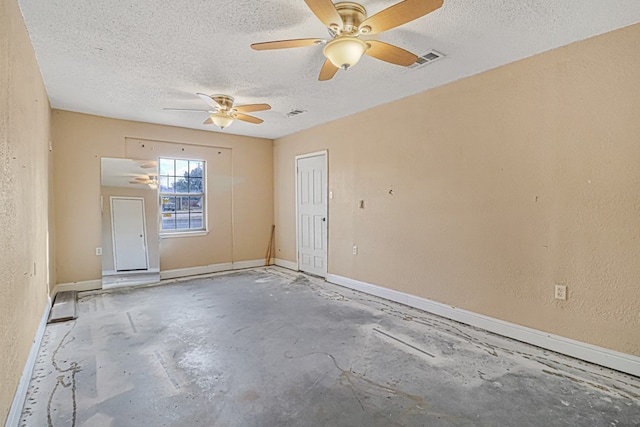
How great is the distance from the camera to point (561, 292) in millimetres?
2719

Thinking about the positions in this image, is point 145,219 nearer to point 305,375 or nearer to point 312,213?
point 312,213

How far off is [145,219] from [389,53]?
180 inches

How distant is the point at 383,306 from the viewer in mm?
3975

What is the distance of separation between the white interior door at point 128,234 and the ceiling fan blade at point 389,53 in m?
4.45

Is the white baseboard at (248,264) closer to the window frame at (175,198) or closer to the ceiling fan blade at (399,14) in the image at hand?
the window frame at (175,198)

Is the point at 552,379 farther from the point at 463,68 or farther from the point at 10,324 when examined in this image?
the point at 10,324

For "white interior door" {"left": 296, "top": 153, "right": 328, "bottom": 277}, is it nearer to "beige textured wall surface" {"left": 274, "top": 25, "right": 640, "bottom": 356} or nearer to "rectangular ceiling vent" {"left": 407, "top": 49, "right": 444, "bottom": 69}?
"beige textured wall surface" {"left": 274, "top": 25, "right": 640, "bottom": 356}

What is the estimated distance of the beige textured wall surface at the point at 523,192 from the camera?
96.0 inches

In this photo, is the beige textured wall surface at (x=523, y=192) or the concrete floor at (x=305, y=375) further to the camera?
the beige textured wall surface at (x=523, y=192)

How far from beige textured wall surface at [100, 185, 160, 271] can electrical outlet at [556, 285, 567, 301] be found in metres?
5.33

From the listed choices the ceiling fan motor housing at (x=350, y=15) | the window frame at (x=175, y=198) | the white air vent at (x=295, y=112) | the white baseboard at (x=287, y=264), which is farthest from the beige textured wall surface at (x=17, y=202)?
the white baseboard at (x=287, y=264)

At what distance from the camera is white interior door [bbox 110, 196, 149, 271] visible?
16.3 ft

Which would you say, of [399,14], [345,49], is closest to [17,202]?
[345,49]

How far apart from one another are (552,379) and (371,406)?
138 cm
